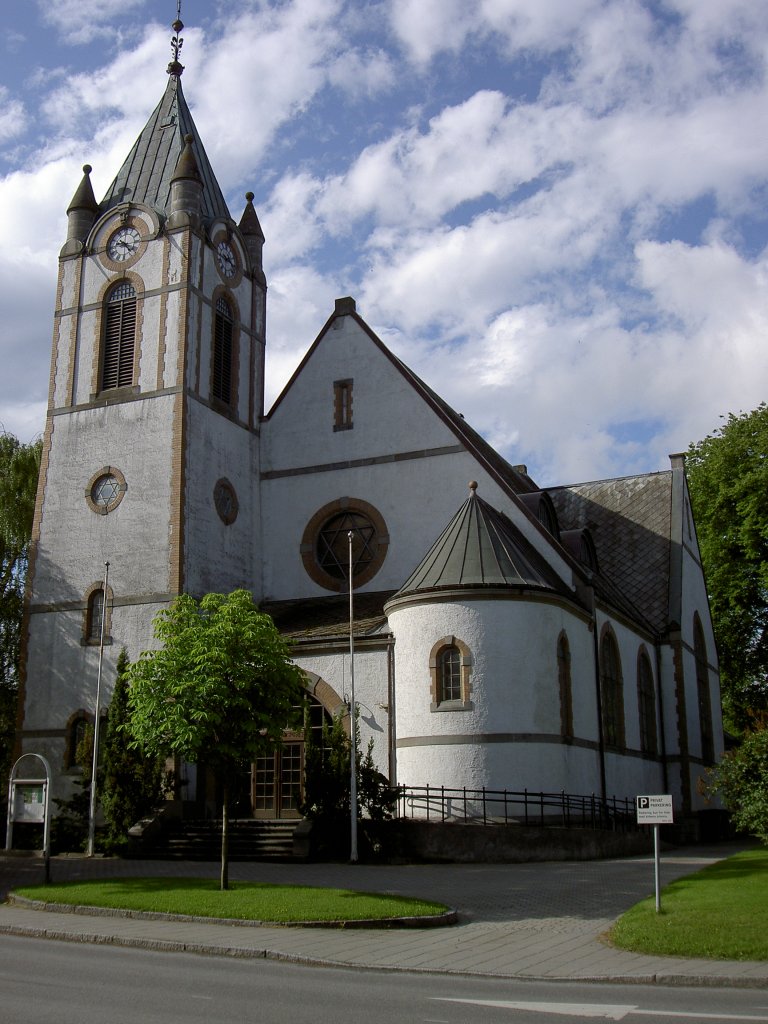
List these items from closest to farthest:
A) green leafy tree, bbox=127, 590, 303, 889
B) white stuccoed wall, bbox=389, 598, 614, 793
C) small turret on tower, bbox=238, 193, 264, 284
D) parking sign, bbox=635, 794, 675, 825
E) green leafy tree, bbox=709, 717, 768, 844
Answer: parking sign, bbox=635, 794, 675, 825
green leafy tree, bbox=127, 590, 303, 889
green leafy tree, bbox=709, 717, 768, 844
white stuccoed wall, bbox=389, 598, 614, 793
small turret on tower, bbox=238, 193, 264, 284

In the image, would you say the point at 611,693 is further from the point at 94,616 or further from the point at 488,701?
the point at 94,616

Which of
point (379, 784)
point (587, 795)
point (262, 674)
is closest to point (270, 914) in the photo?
point (262, 674)

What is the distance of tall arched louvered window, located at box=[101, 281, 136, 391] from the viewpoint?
34375 mm

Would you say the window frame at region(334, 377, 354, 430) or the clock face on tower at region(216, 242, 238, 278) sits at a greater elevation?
the clock face on tower at region(216, 242, 238, 278)

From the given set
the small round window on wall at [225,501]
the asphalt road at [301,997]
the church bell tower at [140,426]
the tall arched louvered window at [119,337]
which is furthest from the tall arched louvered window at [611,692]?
the asphalt road at [301,997]

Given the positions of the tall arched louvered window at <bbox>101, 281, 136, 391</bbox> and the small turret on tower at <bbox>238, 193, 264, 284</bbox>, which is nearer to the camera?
the tall arched louvered window at <bbox>101, 281, 136, 391</bbox>

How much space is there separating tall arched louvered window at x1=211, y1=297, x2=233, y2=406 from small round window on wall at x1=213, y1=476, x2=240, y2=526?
10.0ft

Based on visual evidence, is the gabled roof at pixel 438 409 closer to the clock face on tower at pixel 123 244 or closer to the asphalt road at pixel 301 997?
the clock face on tower at pixel 123 244

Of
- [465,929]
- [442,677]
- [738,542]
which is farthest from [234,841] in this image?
[738,542]

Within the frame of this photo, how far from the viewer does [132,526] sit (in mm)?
Answer: 32188

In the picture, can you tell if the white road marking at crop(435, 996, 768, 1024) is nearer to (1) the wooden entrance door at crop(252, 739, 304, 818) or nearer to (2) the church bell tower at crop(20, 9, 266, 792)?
(1) the wooden entrance door at crop(252, 739, 304, 818)

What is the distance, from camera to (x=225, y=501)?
34.0m

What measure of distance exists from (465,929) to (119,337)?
24.7 m

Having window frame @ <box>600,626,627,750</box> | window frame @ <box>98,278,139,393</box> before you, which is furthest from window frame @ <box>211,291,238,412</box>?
window frame @ <box>600,626,627,750</box>
